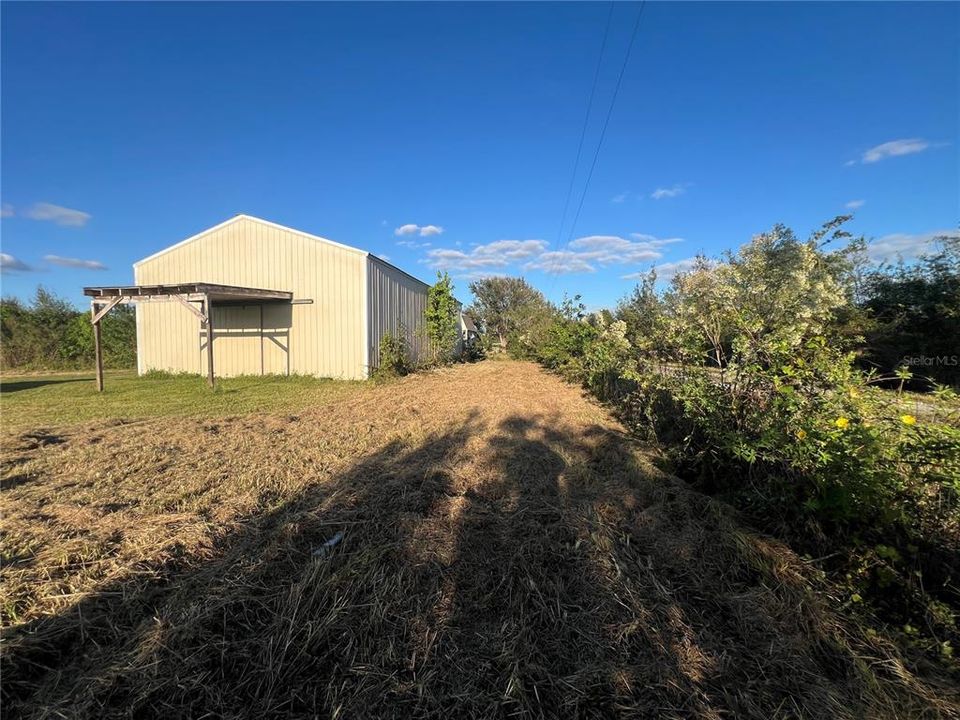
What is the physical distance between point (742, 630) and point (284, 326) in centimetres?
1449

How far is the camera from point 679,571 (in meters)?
2.47

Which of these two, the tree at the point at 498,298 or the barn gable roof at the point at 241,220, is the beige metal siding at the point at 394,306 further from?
the tree at the point at 498,298

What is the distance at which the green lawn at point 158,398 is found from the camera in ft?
23.9

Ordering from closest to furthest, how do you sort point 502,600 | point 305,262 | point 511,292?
point 502,600, point 305,262, point 511,292

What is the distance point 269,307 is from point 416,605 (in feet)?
46.1

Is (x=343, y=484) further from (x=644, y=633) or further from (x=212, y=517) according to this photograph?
(x=644, y=633)

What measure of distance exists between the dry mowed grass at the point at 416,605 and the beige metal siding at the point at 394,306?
1021 centimetres

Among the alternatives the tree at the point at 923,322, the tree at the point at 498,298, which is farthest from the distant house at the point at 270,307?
the tree at the point at 498,298

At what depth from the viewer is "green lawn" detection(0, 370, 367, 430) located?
7293 millimetres

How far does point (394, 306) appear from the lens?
52.2 ft

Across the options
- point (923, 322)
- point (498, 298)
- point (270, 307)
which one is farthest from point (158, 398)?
point (498, 298)

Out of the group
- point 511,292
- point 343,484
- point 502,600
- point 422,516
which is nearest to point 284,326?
point 343,484

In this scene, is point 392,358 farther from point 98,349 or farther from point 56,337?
point 56,337

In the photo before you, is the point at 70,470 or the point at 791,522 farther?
the point at 70,470
